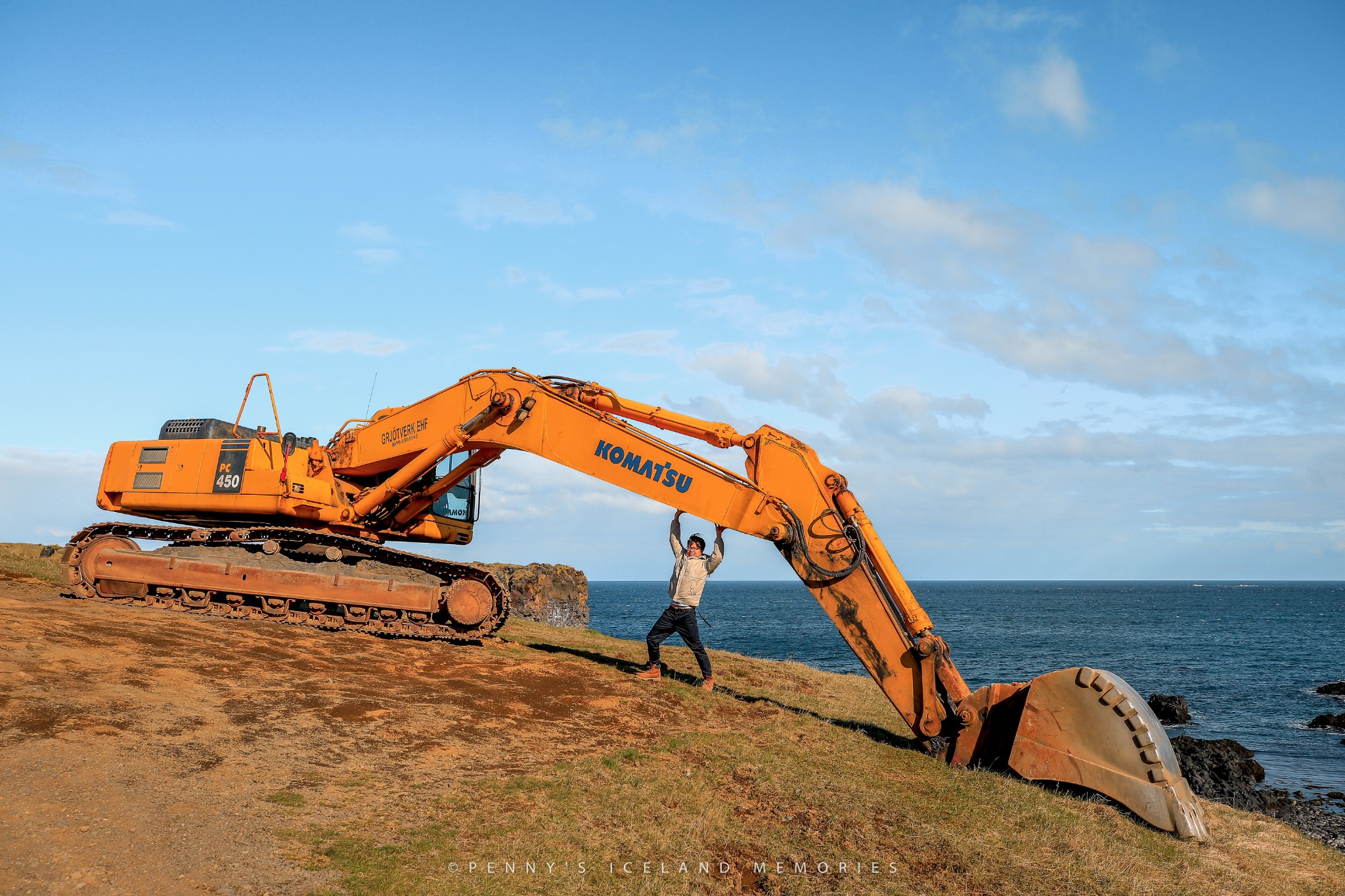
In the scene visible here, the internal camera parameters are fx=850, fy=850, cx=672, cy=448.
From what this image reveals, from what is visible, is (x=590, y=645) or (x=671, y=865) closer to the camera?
(x=671, y=865)

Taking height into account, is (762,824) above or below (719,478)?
below

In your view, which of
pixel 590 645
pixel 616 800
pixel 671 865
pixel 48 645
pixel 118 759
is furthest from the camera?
pixel 590 645

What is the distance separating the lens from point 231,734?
23.4 feet

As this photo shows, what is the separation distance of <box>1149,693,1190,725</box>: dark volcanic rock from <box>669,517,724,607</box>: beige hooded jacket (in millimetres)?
19567

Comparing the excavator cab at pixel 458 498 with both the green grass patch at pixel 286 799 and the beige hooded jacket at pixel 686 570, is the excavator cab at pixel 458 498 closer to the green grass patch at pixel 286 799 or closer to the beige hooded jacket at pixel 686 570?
the beige hooded jacket at pixel 686 570

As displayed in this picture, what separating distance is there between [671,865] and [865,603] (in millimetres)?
4495

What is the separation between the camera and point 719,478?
10.4 metres

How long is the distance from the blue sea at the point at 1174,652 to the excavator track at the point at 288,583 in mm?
16185

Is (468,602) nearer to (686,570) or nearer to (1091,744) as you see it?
(686,570)

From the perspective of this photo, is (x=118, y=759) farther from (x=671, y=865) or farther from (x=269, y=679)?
(x=671, y=865)

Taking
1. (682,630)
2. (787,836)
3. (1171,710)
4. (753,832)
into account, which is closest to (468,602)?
(682,630)

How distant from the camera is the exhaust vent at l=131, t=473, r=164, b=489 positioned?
44.3ft

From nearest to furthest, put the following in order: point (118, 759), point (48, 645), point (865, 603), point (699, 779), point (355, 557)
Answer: point (118, 759)
point (699, 779)
point (48, 645)
point (865, 603)
point (355, 557)

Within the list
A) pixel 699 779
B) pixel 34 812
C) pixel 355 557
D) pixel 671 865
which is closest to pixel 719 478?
pixel 699 779
